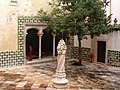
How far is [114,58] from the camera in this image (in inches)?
442

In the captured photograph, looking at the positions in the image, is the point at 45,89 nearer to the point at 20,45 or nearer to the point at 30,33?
the point at 20,45

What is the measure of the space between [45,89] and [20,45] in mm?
4063

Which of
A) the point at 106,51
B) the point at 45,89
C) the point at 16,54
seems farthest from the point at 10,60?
the point at 106,51

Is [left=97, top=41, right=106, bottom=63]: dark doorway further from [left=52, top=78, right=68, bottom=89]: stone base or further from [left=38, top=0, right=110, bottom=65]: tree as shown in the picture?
[left=52, top=78, right=68, bottom=89]: stone base

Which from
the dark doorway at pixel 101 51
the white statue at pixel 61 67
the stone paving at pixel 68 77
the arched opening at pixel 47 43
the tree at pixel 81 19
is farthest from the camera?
the arched opening at pixel 47 43

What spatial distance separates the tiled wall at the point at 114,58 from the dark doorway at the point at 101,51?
1.32 feet

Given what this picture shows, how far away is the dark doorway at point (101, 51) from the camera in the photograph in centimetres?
1176

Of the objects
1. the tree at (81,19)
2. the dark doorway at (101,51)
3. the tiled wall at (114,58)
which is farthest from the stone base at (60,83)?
the dark doorway at (101,51)

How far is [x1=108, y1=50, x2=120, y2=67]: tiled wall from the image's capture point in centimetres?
1109

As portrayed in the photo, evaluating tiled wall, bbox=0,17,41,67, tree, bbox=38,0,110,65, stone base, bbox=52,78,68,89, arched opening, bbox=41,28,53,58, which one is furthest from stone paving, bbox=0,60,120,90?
arched opening, bbox=41,28,53,58

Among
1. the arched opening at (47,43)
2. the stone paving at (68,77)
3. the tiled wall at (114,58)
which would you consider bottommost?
the stone paving at (68,77)

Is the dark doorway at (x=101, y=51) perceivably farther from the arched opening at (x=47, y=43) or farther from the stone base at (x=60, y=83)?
the stone base at (x=60, y=83)

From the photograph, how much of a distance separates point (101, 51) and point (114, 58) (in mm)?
886

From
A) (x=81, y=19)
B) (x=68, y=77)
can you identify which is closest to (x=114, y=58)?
(x=81, y=19)
